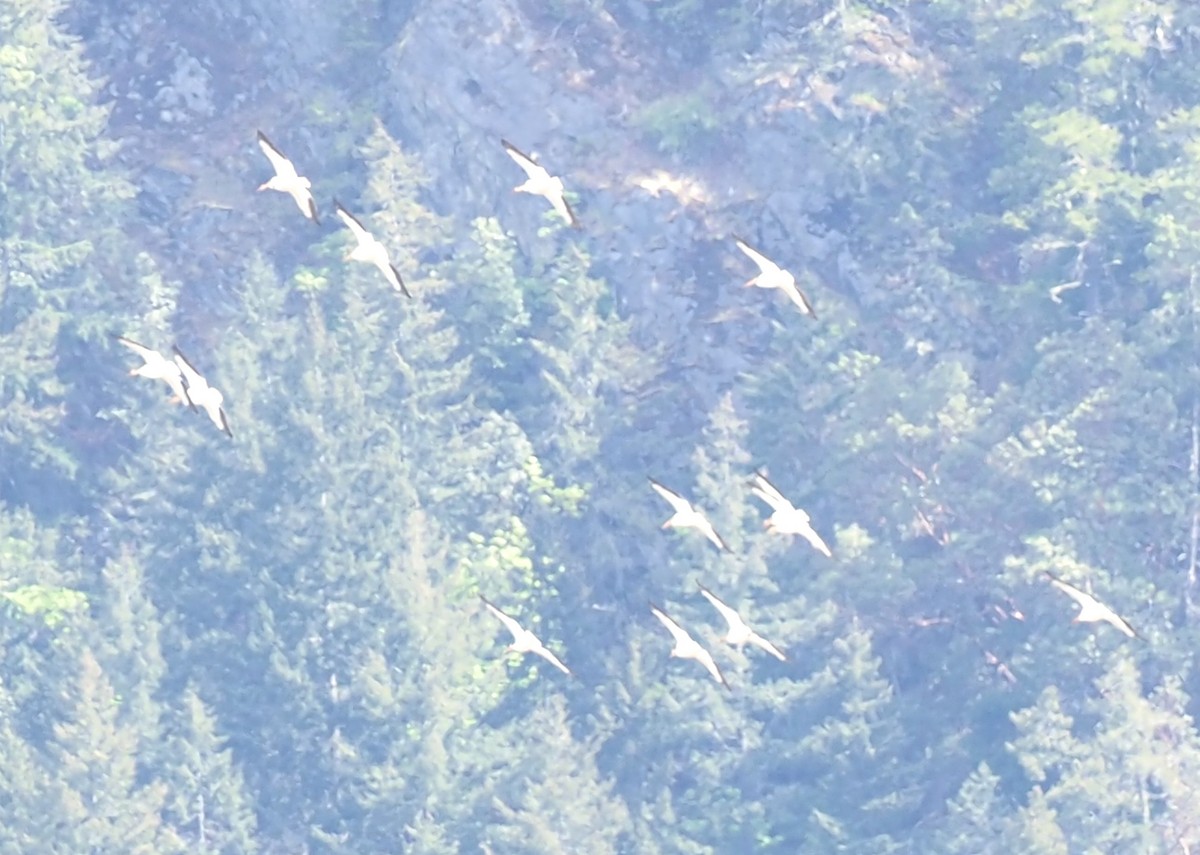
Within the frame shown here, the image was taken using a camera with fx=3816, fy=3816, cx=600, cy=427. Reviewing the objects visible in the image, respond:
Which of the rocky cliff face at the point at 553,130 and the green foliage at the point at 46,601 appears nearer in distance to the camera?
the rocky cliff face at the point at 553,130

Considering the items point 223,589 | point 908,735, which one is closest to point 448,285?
point 223,589

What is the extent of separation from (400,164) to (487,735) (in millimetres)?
12215

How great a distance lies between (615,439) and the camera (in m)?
75.0

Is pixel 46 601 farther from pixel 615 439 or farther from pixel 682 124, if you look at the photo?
pixel 682 124

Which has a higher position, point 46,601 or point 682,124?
point 682,124

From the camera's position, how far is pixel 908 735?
70.8 m

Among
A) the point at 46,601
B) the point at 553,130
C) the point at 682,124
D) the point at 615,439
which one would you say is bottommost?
the point at 46,601

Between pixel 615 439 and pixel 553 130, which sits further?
pixel 553 130

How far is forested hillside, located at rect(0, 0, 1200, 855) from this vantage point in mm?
69000

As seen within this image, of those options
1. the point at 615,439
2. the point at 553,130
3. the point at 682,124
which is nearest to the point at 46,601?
the point at 615,439

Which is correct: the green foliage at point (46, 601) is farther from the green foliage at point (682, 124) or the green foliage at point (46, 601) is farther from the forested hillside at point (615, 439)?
the green foliage at point (682, 124)

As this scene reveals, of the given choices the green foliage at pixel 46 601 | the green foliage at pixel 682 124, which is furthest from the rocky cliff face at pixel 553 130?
the green foliage at pixel 46 601

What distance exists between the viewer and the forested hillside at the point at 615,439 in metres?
69.0

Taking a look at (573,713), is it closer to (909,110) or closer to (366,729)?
(366,729)
